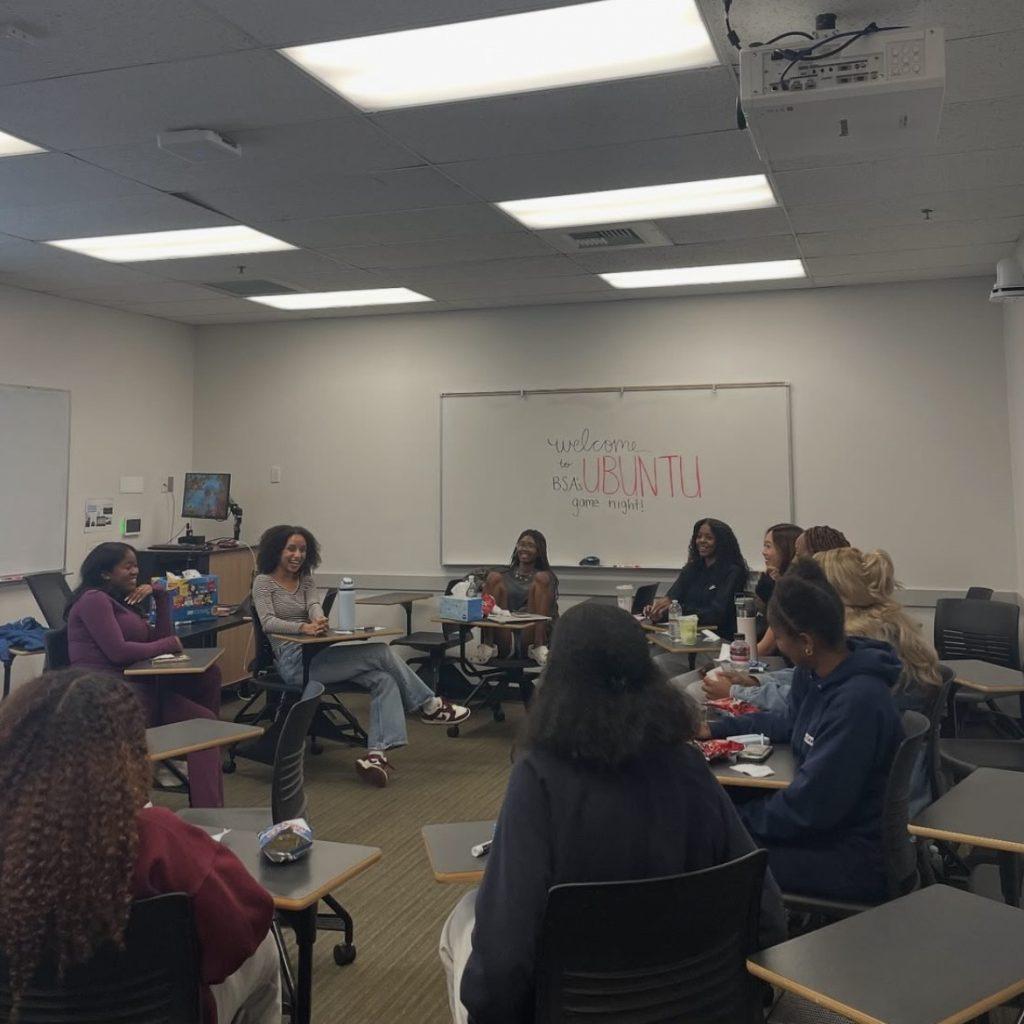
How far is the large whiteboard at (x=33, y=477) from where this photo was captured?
224 inches

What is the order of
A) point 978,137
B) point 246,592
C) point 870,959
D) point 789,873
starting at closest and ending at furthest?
point 870,959 → point 789,873 → point 978,137 → point 246,592

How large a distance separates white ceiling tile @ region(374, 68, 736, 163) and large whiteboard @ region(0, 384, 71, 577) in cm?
369

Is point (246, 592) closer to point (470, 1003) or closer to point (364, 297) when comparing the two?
point (364, 297)

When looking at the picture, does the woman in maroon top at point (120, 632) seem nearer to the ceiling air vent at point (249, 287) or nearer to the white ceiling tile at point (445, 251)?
the white ceiling tile at point (445, 251)

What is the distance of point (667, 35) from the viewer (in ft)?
8.73

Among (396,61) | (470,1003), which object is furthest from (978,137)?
(470,1003)

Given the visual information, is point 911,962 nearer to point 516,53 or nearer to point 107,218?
point 516,53

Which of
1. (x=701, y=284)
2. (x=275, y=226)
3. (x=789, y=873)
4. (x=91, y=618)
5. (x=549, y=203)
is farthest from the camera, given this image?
(x=701, y=284)

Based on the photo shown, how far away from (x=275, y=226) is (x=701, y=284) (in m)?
2.83

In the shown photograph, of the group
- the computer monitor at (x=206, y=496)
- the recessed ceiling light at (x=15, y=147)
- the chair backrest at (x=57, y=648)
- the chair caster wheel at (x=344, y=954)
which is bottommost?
the chair caster wheel at (x=344, y=954)

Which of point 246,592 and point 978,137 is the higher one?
point 978,137

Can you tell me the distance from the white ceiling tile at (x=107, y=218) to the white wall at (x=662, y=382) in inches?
99.8

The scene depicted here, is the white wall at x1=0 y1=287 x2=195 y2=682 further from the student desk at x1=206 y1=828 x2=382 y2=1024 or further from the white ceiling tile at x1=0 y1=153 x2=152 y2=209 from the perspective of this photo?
the student desk at x1=206 y1=828 x2=382 y2=1024

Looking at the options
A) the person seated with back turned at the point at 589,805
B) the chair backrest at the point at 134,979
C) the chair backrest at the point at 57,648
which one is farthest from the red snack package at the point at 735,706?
the chair backrest at the point at 57,648
